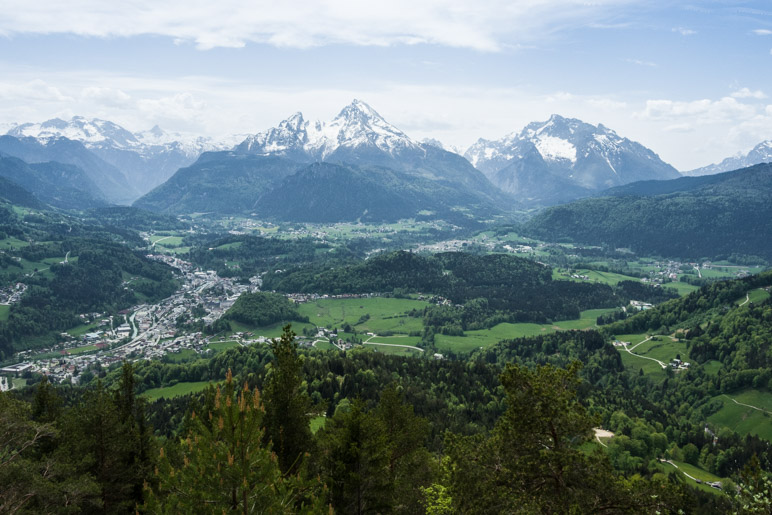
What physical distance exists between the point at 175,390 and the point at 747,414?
121 meters

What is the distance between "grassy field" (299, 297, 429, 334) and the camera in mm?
170000

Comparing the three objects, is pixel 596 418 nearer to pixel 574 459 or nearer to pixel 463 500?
pixel 574 459

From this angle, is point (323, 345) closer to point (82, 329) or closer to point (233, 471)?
point (82, 329)

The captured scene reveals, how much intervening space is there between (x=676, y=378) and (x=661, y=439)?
4294 centimetres

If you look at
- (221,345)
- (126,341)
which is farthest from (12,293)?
(221,345)

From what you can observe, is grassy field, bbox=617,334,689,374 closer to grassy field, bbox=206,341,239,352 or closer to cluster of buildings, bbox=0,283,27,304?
grassy field, bbox=206,341,239,352

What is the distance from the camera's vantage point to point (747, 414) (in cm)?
9612

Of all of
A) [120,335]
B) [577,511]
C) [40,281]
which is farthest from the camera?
[40,281]

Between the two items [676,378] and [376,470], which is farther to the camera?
[676,378]

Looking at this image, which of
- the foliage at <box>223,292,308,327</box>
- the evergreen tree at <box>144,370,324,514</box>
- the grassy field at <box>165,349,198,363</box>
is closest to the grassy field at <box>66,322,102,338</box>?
the grassy field at <box>165,349,198,363</box>

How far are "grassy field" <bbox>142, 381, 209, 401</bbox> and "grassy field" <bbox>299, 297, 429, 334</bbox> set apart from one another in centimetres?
6448

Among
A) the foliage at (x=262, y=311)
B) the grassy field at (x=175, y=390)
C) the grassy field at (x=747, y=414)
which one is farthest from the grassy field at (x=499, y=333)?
the grassy field at (x=175, y=390)

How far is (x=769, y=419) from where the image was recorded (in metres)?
92.2

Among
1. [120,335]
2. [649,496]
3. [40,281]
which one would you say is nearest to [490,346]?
[120,335]
